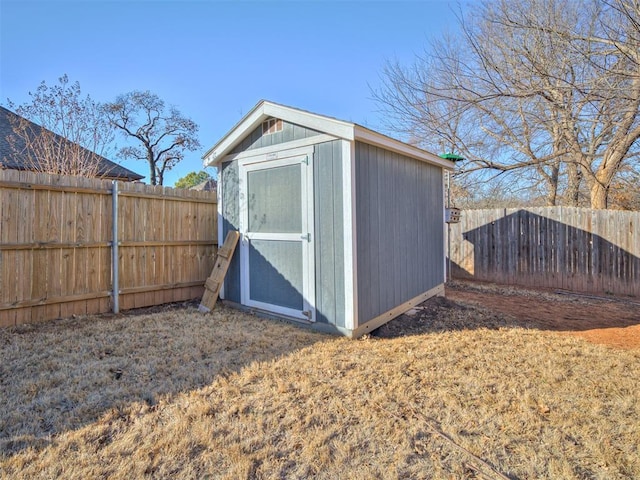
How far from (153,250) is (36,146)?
4.59 m

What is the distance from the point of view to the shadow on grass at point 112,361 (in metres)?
2.21

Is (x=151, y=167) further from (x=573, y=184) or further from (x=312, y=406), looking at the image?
(x=312, y=406)

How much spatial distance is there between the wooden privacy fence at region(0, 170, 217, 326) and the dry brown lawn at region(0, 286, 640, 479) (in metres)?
0.63

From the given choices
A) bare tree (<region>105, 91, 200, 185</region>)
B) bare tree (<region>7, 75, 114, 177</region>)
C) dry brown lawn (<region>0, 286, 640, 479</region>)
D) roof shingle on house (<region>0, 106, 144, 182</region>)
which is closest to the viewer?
dry brown lawn (<region>0, 286, 640, 479</region>)

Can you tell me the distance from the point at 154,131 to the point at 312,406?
55.2 ft

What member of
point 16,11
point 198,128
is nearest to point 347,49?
point 16,11

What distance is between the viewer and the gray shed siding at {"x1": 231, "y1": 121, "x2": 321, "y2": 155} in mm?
4254

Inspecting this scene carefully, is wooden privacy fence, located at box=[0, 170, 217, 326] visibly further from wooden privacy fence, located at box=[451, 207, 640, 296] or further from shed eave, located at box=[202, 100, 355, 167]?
wooden privacy fence, located at box=[451, 207, 640, 296]

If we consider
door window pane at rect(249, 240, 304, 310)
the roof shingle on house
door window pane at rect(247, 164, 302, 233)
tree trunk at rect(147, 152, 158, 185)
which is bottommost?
door window pane at rect(249, 240, 304, 310)

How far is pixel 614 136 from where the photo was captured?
297 inches

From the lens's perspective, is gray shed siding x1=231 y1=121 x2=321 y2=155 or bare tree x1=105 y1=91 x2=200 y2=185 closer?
gray shed siding x1=231 y1=121 x2=321 y2=155

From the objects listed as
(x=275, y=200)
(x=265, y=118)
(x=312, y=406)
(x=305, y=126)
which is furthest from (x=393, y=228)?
(x=312, y=406)

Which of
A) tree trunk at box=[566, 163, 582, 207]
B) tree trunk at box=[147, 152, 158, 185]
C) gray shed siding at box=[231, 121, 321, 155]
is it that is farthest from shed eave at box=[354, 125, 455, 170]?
tree trunk at box=[147, 152, 158, 185]

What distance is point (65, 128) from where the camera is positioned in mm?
7020
